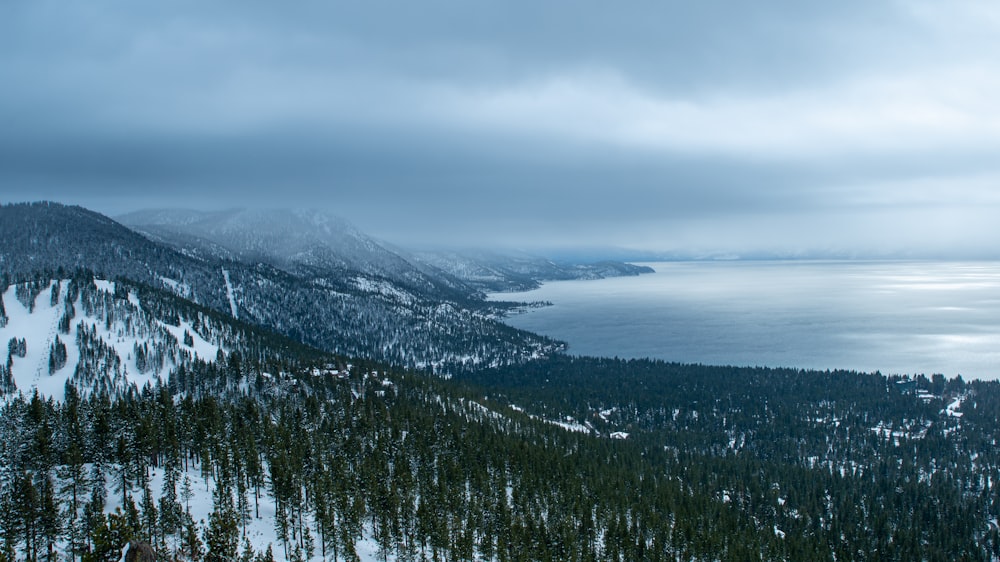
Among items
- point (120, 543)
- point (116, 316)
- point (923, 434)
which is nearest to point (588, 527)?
point (120, 543)

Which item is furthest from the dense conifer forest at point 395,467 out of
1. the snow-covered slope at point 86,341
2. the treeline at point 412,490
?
the snow-covered slope at point 86,341

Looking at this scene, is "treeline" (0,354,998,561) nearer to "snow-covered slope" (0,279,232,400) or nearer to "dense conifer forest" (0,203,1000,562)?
"dense conifer forest" (0,203,1000,562)

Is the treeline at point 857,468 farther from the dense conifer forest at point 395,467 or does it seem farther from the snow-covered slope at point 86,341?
the snow-covered slope at point 86,341

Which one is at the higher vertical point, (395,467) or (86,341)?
(86,341)

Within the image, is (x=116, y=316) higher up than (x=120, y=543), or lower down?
higher up

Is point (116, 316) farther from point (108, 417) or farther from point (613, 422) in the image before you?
point (613, 422)

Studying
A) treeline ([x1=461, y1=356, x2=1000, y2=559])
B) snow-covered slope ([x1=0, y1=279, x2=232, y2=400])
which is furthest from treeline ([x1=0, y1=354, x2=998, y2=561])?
snow-covered slope ([x1=0, y1=279, x2=232, y2=400])

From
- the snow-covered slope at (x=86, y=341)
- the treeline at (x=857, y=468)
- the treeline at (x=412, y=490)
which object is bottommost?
the treeline at (x=857, y=468)

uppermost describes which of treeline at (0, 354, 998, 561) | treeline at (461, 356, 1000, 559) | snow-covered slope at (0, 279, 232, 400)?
snow-covered slope at (0, 279, 232, 400)

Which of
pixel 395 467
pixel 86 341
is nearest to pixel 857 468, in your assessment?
pixel 395 467

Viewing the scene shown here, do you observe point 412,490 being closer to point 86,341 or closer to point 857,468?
point 86,341

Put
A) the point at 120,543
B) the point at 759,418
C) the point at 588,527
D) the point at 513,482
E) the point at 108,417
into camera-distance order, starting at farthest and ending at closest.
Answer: the point at 759,418
the point at 513,482
the point at 588,527
the point at 108,417
the point at 120,543
